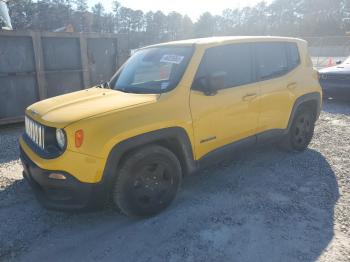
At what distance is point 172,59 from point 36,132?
5.41 ft

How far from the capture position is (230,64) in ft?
13.2

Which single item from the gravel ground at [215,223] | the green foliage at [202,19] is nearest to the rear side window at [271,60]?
the gravel ground at [215,223]

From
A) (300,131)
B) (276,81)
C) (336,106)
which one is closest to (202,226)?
(276,81)

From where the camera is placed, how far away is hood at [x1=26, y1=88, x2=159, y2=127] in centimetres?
311

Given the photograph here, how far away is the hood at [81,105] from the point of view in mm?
3107

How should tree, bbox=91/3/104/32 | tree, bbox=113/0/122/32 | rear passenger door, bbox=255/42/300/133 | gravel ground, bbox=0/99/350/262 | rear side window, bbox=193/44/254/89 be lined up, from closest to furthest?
gravel ground, bbox=0/99/350/262, rear side window, bbox=193/44/254/89, rear passenger door, bbox=255/42/300/133, tree, bbox=91/3/104/32, tree, bbox=113/0/122/32

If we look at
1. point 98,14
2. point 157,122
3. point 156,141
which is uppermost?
point 98,14

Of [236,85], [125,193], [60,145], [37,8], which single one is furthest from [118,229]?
[37,8]

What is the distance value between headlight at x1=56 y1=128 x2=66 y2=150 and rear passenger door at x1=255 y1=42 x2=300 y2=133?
251 centimetres

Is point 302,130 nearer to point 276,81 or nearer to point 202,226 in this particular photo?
point 276,81

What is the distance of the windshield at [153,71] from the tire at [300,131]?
224 centimetres

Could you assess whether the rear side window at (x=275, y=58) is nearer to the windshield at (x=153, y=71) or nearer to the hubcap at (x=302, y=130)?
the hubcap at (x=302, y=130)

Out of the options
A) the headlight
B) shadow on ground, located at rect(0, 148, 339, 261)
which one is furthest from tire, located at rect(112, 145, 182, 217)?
the headlight

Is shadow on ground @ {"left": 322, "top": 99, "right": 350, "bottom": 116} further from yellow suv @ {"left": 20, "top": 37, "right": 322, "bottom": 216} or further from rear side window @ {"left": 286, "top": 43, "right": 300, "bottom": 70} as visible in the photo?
yellow suv @ {"left": 20, "top": 37, "right": 322, "bottom": 216}
